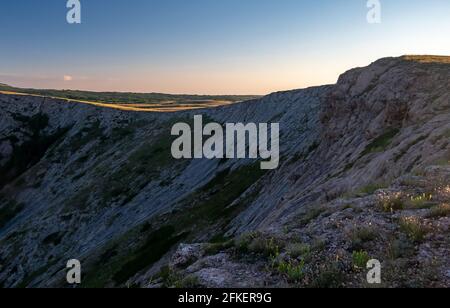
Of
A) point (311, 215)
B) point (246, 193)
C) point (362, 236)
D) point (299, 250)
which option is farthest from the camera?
point (246, 193)

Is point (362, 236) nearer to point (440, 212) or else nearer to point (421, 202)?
point (440, 212)

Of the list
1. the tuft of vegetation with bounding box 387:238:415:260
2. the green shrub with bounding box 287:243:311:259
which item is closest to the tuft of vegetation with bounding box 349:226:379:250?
the tuft of vegetation with bounding box 387:238:415:260

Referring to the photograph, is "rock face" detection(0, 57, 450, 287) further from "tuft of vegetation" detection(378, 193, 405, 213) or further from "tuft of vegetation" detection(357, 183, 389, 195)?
"tuft of vegetation" detection(357, 183, 389, 195)

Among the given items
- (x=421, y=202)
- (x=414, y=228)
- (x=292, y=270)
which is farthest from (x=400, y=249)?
(x=421, y=202)

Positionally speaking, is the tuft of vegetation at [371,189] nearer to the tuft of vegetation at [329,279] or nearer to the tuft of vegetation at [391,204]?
the tuft of vegetation at [391,204]

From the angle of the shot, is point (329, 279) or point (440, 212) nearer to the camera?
point (329, 279)

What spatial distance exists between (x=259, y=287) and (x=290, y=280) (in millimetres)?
865

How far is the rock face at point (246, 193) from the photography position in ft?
38.3

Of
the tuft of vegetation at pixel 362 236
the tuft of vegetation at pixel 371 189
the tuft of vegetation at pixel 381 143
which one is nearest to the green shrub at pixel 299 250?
the tuft of vegetation at pixel 362 236

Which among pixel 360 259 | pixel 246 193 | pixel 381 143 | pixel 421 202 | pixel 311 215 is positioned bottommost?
pixel 246 193

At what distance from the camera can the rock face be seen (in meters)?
11.7

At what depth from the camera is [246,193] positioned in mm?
47562
